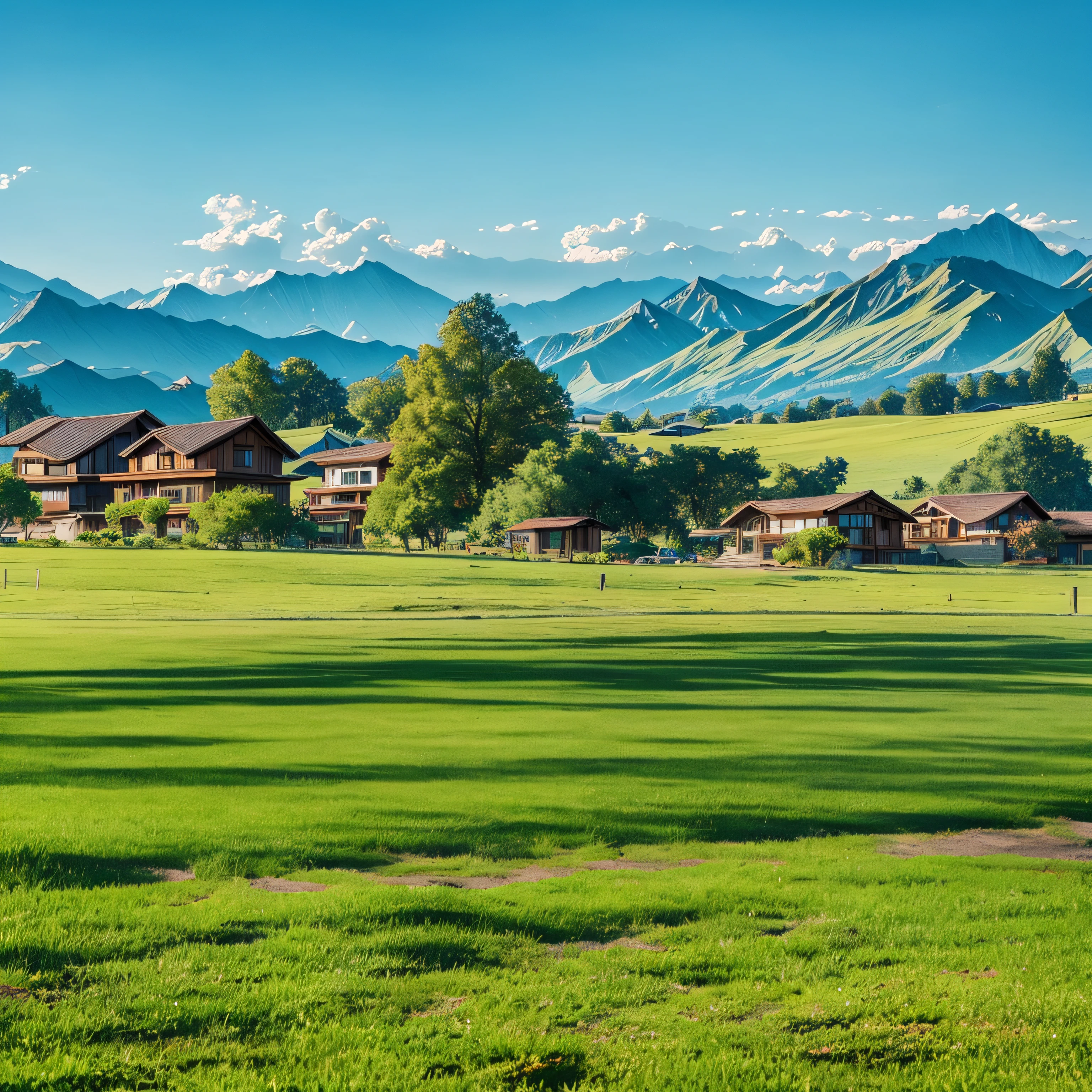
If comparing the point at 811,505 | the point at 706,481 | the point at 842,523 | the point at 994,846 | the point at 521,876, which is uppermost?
the point at 706,481

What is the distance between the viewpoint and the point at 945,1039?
5.93 m

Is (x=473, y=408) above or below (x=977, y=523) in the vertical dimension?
above

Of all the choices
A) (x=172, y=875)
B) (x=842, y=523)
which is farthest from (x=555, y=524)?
(x=172, y=875)

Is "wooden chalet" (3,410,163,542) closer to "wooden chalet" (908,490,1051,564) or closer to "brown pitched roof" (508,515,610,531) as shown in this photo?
"brown pitched roof" (508,515,610,531)

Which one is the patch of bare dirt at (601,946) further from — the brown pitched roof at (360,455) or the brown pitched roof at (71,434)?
the brown pitched roof at (360,455)

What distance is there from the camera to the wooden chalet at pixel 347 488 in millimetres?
125000

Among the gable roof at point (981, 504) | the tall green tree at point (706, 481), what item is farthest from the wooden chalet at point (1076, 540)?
the tall green tree at point (706, 481)

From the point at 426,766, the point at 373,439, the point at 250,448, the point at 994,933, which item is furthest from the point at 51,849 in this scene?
the point at 373,439

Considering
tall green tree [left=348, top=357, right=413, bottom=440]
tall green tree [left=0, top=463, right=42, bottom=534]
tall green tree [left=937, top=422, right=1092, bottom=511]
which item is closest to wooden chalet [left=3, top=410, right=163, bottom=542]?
tall green tree [left=0, top=463, right=42, bottom=534]

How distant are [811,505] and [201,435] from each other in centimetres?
6598

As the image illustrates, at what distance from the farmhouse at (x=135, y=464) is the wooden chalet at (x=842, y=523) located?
5090cm

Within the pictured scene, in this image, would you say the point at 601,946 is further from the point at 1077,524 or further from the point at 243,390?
the point at 243,390

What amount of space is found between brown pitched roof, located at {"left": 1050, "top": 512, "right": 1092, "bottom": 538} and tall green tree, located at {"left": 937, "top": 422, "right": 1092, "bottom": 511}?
28.2 m

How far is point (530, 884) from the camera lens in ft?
28.6
